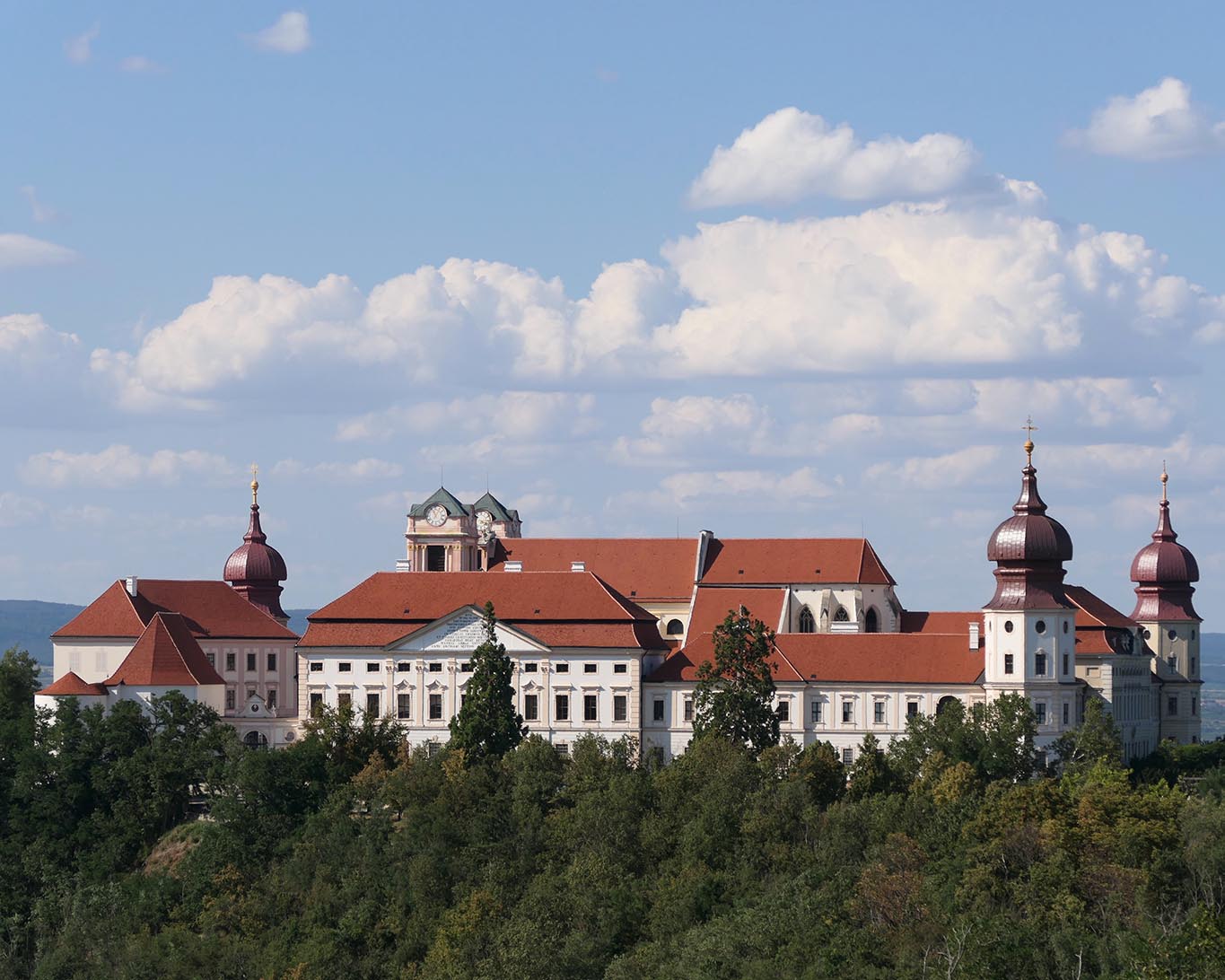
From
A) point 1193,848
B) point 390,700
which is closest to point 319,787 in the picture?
point 390,700

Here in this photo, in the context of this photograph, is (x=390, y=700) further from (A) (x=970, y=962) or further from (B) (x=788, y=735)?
(A) (x=970, y=962)

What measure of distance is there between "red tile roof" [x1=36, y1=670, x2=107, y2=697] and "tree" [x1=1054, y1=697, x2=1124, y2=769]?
135 ft

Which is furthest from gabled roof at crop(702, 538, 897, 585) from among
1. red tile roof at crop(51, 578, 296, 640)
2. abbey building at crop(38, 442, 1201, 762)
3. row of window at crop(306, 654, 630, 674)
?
red tile roof at crop(51, 578, 296, 640)

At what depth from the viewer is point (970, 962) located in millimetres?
79250

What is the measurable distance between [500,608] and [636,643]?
6.77 metres

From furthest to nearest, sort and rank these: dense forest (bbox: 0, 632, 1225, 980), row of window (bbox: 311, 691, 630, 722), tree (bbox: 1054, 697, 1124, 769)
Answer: row of window (bbox: 311, 691, 630, 722)
tree (bbox: 1054, 697, 1124, 769)
dense forest (bbox: 0, 632, 1225, 980)

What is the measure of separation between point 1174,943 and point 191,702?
169 ft

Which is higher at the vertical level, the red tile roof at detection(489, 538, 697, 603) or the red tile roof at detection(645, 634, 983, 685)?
the red tile roof at detection(489, 538, 697, 603)

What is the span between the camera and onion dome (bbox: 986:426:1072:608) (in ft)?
362

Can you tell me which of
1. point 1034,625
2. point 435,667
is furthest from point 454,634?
point 1034,625

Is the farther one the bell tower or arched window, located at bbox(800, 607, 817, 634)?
arched window, located at bbox(800, 607, 817, 634)

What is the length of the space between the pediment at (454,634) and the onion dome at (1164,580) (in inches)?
1449

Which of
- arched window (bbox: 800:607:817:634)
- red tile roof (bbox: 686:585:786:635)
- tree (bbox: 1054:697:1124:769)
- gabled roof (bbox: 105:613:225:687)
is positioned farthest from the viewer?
arched window (bbox: 800:607:817:634)

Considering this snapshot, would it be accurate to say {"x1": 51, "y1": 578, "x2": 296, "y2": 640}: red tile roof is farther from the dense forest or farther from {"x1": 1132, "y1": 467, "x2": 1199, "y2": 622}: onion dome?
{"x1": 1132, "y1": 467, "x2": 1199, "y2": 622}: onion dome
